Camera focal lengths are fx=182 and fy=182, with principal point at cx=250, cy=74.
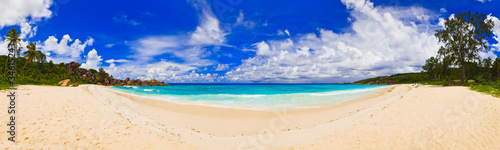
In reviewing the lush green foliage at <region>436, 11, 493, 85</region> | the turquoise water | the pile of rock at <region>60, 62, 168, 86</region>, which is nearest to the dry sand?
the turquoise water

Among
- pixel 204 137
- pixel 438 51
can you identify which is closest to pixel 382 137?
pixel 204 137

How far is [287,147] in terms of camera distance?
705 cm

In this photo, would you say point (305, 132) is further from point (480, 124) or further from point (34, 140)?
point (34, 140)

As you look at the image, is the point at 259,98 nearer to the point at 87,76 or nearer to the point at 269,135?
the point at 269,135

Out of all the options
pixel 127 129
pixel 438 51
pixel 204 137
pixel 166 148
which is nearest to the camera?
pixel 166 148

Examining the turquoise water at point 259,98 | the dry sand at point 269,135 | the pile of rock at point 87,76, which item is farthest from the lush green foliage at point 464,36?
the pile of rock at point 87,76

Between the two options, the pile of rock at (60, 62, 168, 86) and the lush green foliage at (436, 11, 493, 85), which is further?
the pile of rock at (60, 62, 168, 86)

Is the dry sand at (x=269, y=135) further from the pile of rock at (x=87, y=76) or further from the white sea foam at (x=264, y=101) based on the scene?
the pile of rock at (x=87, y=76)

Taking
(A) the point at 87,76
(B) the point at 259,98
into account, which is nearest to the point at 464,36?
(B) the point at 259,98

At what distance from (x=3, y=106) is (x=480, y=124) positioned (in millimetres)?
22651

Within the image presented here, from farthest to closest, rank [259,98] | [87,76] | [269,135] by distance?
[87,76]
[259,98]
[269,135]

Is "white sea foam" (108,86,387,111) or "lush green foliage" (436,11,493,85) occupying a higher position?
"lush green foliage" (436,11,493,85)

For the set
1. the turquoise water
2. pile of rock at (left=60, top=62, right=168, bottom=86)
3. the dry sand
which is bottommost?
the turquoise water

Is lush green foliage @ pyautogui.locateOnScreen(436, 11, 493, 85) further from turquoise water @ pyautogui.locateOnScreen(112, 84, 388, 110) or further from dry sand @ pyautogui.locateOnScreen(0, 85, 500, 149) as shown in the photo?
dry sand @ pyautogui.locateOnScreen(0, 85, 500, 149)
